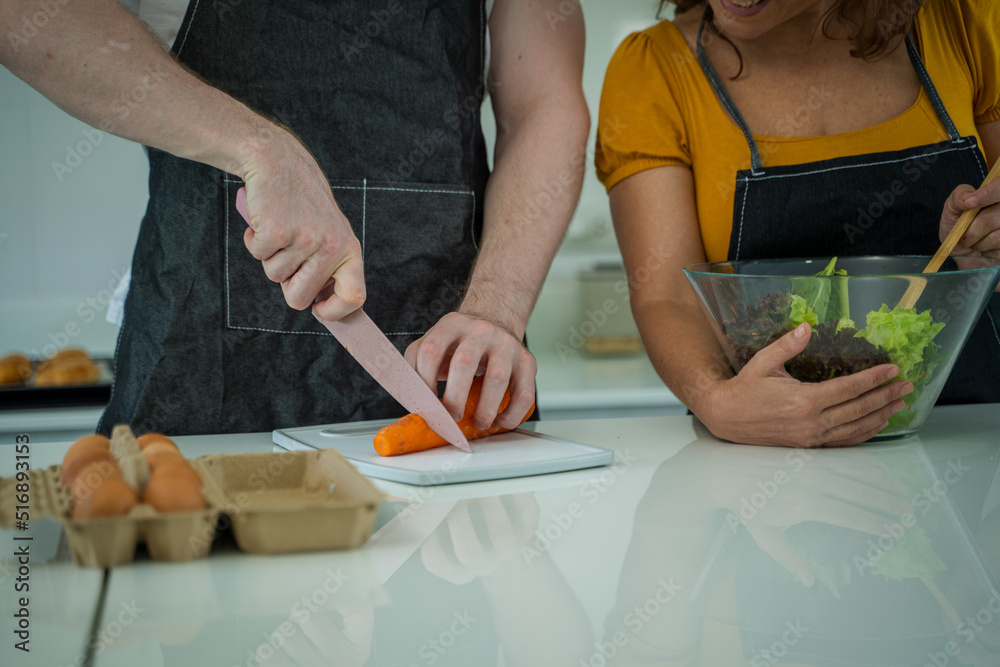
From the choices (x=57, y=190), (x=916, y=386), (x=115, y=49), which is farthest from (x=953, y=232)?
(x=57, y=190)

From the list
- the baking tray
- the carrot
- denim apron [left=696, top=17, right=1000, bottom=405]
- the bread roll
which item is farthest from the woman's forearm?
the bread roll

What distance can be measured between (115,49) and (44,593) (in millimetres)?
478

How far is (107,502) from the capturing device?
51cm

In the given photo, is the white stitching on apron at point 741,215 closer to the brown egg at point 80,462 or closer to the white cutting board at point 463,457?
the white cutting board at point 463,457

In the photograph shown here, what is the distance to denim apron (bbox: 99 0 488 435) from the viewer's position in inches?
43.4

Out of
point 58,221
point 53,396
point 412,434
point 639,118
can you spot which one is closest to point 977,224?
point 639,118

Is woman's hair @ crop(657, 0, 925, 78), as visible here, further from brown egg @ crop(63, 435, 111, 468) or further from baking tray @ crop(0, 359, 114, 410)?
baking tray @ crop(0, 359, 114, 410)

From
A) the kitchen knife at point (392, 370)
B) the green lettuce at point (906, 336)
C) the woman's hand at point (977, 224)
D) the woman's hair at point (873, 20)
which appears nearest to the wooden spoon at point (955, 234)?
the woman's hand at point (977, 224)

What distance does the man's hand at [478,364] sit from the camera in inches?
34.7

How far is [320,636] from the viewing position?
1.59 ft

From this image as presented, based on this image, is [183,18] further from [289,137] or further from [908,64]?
[908,64]

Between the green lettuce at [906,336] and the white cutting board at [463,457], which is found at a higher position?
the green lettuce at [906,336]

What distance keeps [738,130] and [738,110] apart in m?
0.04

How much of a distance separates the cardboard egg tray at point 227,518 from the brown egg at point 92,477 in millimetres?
13
